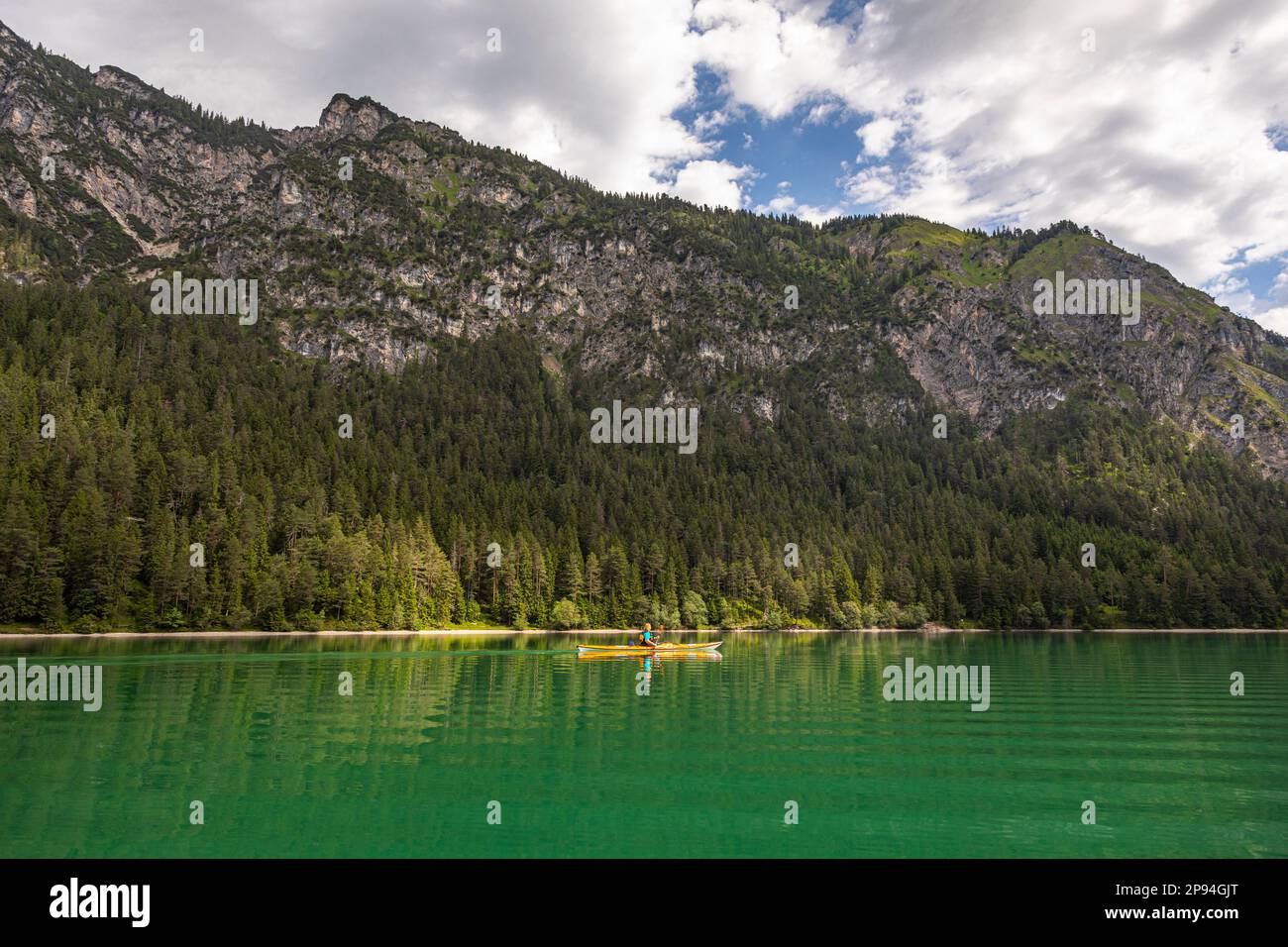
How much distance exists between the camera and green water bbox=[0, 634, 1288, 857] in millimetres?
18016

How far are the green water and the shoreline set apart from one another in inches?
2316

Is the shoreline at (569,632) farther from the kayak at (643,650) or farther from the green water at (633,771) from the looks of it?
the green water at (633,771)

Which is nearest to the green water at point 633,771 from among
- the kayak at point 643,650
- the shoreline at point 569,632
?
the kayak at point 643,650

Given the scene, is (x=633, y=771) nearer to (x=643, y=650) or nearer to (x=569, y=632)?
(x=643, y=650)

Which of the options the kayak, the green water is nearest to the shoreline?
the kayak

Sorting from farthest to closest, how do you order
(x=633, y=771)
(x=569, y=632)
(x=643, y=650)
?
(x=569, y=632)
(x=643, y=650)
(x=633, y=771)

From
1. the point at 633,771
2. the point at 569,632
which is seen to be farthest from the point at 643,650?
the point at 569,632

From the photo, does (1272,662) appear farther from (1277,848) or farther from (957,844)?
(957,844)

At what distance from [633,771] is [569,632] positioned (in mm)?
126403

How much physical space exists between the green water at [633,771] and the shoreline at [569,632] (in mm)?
58836

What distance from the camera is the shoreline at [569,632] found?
100938 millimetres

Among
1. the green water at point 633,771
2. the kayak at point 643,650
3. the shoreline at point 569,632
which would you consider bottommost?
the shoreline at point 569,632

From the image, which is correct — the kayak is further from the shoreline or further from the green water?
the shoreline

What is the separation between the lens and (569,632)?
148875mm
